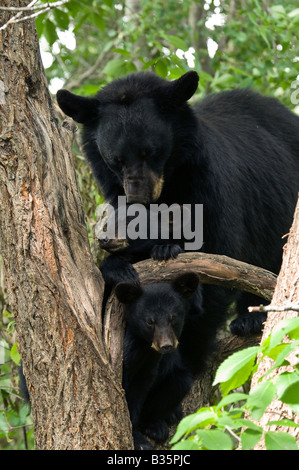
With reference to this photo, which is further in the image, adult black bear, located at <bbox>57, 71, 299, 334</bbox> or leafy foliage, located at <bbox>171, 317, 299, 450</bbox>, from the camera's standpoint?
adult black bear, located at <bbox>57, 71, 299, 334</bbox>

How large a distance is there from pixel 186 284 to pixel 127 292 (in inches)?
17.3

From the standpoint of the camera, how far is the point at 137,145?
16.1 feet

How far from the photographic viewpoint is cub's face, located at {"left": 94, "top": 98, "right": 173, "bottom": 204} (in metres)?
4.91

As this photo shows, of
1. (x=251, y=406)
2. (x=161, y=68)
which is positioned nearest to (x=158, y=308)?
(x=251, y=406)

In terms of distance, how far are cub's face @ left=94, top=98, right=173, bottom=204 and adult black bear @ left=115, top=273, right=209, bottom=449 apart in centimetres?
74

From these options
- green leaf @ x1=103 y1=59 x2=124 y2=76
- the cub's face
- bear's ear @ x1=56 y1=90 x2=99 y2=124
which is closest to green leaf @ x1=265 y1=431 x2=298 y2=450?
the cub's face

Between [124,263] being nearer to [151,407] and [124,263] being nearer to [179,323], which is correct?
[179,323]

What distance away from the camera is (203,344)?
5.51 meters

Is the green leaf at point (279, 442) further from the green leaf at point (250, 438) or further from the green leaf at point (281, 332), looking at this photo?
the green leaf at point (281, 332)

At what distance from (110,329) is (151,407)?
134 centimetres

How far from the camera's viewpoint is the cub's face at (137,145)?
16.1 feet

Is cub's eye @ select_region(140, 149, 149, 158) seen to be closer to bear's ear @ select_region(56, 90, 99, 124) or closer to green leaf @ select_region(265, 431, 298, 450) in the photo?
bear's ear @ select_region(56, 90, 99, 124)

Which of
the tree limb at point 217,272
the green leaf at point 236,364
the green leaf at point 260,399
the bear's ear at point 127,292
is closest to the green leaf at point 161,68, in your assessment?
the tree limb at point 217,272
